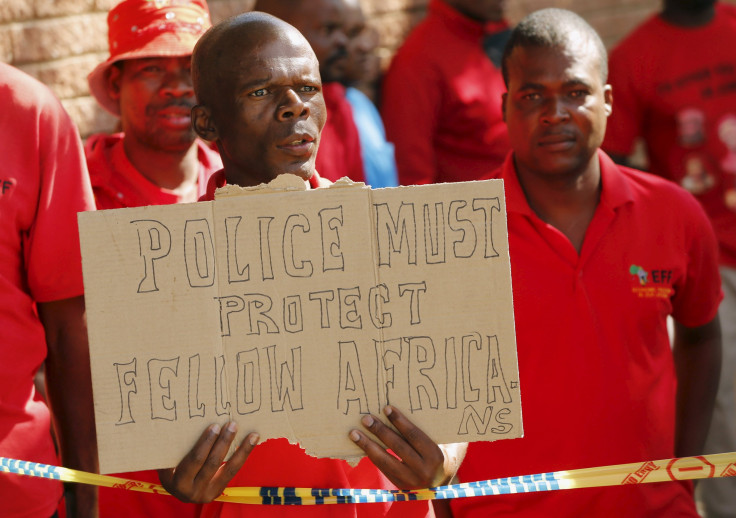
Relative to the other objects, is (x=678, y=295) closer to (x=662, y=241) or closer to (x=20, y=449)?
(x=662, y=241)

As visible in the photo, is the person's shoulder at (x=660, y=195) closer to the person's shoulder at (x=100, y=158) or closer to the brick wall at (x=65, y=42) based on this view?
the person's shoulder at (x=100, y=158)

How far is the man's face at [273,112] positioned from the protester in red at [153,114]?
82 centimetres

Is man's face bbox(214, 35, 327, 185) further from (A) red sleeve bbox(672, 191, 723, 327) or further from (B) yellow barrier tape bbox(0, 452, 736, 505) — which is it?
(A) red sleeve bbox(672, 191, 723, 327)

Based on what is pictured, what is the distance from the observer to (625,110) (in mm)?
4855

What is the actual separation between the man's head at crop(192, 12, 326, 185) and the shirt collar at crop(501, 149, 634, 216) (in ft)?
2.67

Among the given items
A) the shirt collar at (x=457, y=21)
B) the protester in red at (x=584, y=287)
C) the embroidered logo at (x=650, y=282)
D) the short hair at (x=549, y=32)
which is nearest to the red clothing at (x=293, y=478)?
the protester in red at (x=584, y=287)

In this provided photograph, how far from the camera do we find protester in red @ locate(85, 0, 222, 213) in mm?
3285

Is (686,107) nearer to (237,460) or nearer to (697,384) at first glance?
(697,384)

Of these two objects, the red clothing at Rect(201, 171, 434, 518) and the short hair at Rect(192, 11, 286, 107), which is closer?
the red clothing at Rect(201, 171, 434, 518)

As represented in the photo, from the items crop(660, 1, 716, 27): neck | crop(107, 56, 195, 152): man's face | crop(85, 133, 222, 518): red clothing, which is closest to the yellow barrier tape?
crop(85, 133, 222, 518): red clothing

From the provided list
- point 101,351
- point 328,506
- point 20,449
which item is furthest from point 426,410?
point 20,449

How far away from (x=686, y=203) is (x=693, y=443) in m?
0.83

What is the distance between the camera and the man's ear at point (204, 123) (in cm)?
261

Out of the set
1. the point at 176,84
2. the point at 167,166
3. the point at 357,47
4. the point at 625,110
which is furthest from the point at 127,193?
the point at 625,110
